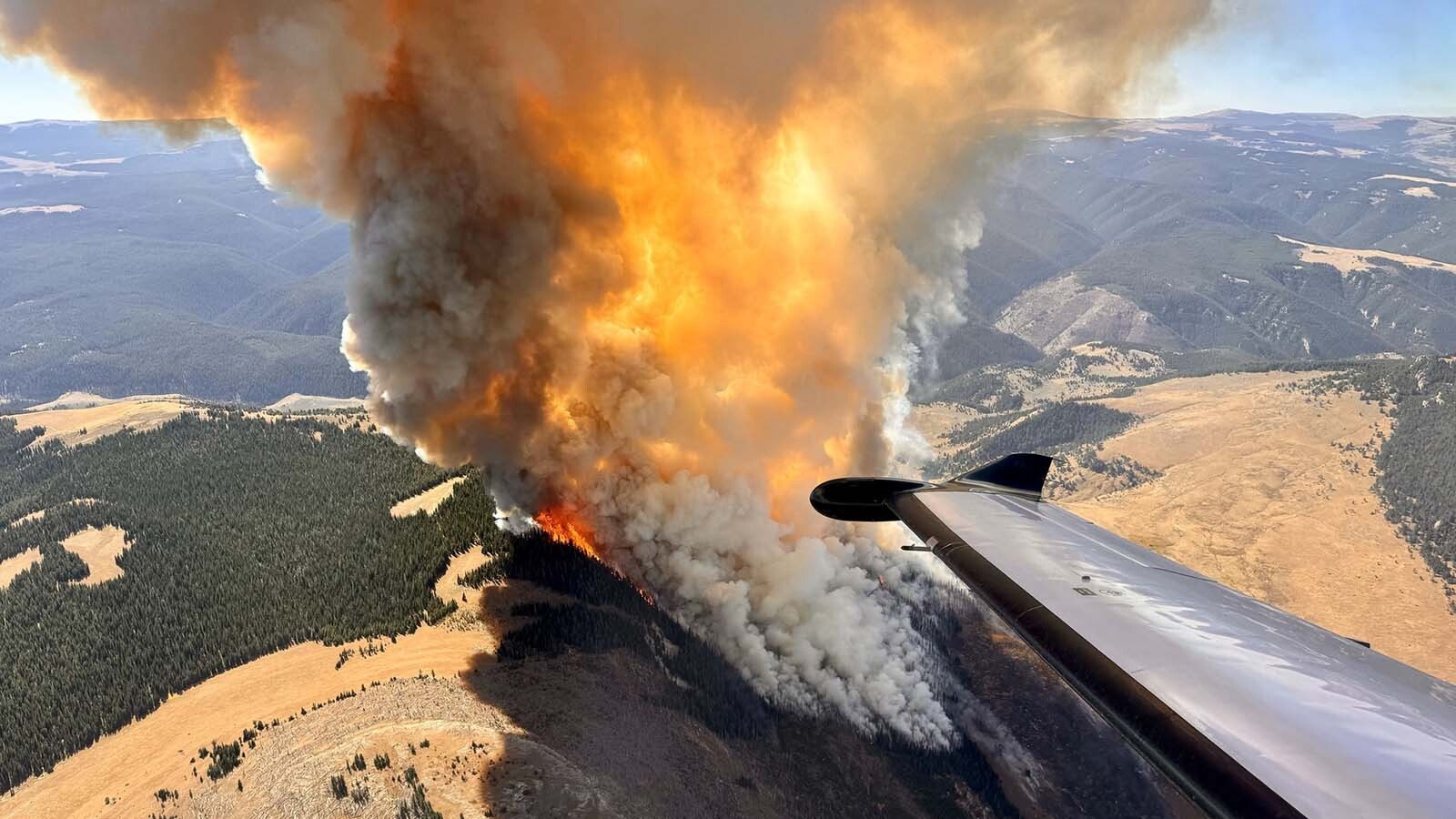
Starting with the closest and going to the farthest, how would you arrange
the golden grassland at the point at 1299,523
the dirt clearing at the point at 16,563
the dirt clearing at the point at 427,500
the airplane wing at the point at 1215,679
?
1. the airplane wing at the point at 1215,679
2. the dirt clearing at the point at 16,563
3. the dirt clearing at the point at 427,500
4. the golden grassland at the point at 1299,523

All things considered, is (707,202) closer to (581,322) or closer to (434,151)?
(581,322)

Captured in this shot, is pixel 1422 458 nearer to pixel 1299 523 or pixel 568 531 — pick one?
pixel 1299 523

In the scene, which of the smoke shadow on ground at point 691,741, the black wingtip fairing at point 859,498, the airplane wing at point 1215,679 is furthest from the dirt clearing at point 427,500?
the airplane wing at point 1215,679

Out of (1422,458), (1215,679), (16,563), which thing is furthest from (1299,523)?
(16,563)

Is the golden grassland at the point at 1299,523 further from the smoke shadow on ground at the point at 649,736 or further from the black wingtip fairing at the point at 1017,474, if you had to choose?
the black wingtip fairing at the point at 1017,474

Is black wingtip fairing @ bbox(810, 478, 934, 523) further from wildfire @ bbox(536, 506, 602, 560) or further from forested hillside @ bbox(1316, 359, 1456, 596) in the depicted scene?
forested hillside @ bbox(1316, 359, 1456, 596)

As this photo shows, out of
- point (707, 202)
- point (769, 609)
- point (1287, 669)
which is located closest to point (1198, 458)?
point (769, 609)
